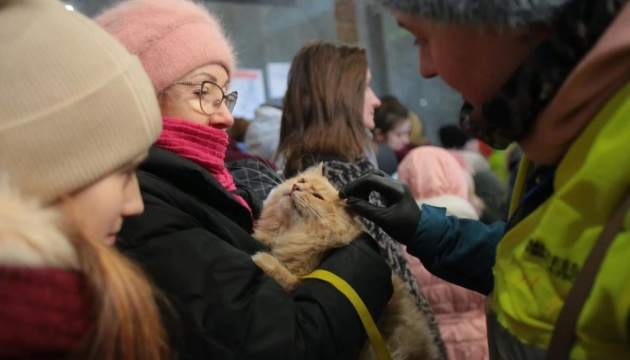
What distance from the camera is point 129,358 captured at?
2.79 ft

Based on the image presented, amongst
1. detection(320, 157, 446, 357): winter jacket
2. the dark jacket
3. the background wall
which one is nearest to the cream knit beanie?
the dark jacket

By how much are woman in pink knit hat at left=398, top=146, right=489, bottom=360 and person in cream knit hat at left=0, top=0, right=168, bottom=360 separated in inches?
67.7

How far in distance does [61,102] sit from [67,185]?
0.12 m

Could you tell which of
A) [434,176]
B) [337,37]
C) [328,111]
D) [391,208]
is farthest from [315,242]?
[337,37]

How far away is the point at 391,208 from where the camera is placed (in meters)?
1.48

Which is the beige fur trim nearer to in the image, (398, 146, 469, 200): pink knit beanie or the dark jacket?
the dark jacket

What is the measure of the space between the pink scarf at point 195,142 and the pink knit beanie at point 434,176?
1.62 meters

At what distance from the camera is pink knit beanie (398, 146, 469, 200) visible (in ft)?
9.61

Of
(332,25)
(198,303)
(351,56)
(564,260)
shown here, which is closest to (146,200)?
(198,303)

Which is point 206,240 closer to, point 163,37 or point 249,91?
point 163,37

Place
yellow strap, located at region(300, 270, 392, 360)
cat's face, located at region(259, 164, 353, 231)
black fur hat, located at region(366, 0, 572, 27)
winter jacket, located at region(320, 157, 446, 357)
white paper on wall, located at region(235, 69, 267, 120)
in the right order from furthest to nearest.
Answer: white paper on wall, located at region(235, 69, 267, 120) < winter jacket, located at region(320, 157, 446, 357) < cat's face, located at region(259, 164, 353, 231) < yellow strap, located at region(300, 270, 392, 360) < black fur hat, located at region(366, 0, 572, 27)

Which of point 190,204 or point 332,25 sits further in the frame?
point 332,25

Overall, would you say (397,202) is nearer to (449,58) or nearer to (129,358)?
(449,58)

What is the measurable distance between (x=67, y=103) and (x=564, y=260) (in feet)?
2.56
